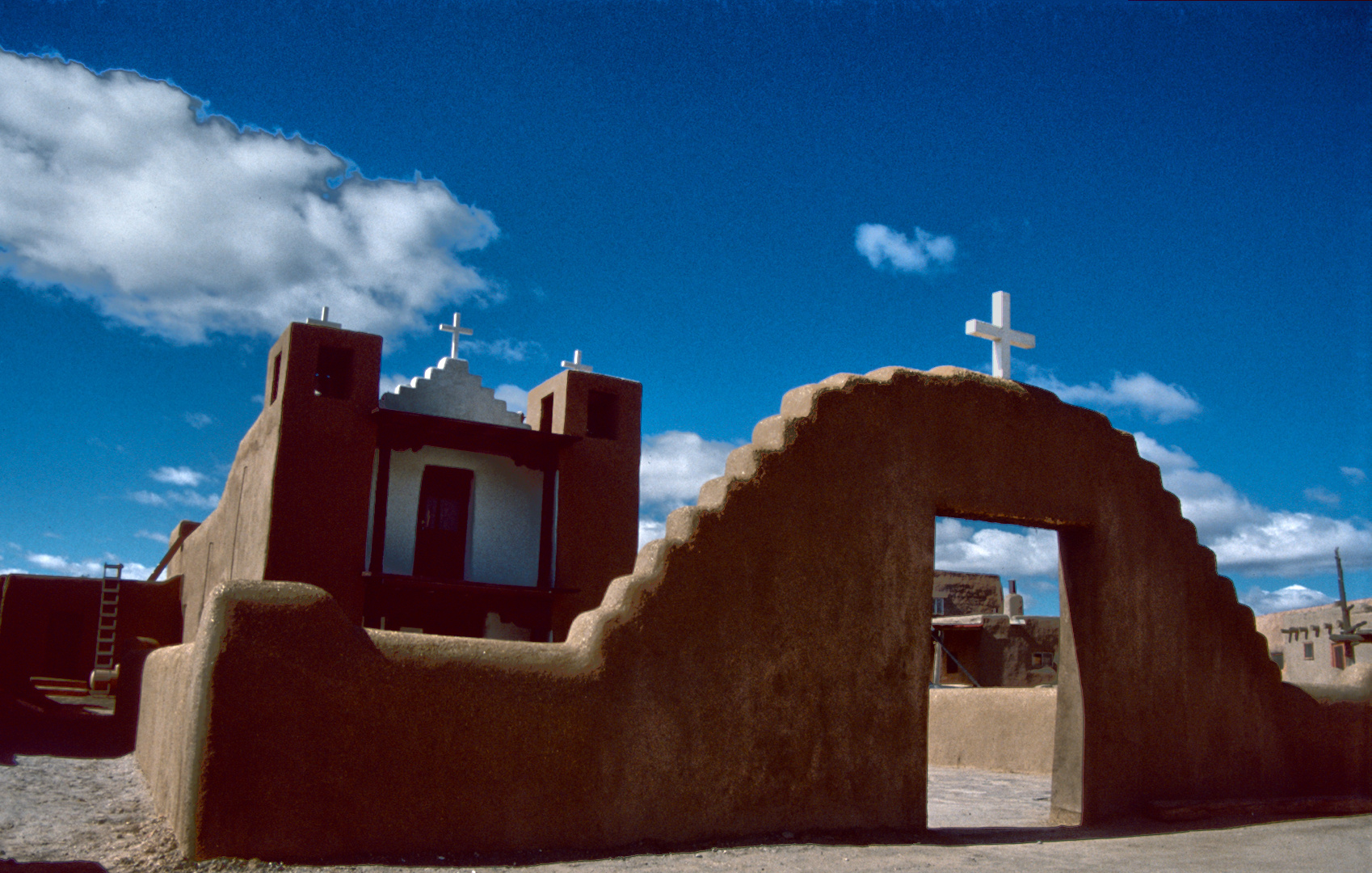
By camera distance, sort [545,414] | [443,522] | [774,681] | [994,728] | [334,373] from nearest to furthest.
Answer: [774,681], [994,728], [334,373], [443,522], [545,414]

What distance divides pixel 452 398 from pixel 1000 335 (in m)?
11.2

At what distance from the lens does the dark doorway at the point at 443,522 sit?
677 inches

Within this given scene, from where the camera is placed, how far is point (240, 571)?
15891 millimetres

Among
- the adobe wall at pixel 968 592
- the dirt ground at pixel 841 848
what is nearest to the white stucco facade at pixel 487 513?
the dirt ground at pixel 841 848

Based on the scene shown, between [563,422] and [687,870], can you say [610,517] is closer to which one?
[563,422]

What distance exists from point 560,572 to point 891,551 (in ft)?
34.4

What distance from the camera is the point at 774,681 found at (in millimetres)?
6832

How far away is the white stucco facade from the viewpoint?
55.1ft

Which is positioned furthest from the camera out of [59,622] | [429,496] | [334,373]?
[59,622]

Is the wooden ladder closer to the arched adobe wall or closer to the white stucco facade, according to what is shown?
the white stucco facade

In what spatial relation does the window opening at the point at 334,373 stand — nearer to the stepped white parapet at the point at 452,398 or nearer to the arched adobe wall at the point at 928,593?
the stepped white parapet at the point at 452,398

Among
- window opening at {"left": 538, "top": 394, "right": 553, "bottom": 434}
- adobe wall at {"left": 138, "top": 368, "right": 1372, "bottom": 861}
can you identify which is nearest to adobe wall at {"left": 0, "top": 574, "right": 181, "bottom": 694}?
window opening at {"left": 538, "top": 394, "right": 553, "bottom": 434}

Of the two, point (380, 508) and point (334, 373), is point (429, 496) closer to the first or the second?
point (380, 508)

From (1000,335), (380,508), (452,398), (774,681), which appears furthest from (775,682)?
(452,398)
